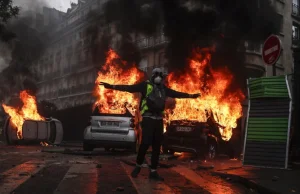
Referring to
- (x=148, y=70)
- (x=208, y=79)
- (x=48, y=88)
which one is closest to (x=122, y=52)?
(x=208, y=79)

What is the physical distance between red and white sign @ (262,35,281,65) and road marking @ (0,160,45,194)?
510 cm

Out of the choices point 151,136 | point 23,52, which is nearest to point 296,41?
point 23,52

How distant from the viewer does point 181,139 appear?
11.8m

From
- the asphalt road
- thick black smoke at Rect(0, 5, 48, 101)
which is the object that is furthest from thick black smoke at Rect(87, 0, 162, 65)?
the asphalt road

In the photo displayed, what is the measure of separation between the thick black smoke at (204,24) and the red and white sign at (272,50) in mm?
8995

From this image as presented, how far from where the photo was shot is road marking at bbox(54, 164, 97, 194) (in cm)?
552

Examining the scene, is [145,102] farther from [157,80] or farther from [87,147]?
[87,147]

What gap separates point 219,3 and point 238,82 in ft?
12.5

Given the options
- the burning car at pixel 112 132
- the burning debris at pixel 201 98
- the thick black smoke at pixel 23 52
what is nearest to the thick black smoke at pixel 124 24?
the burning debris at pixel 201 98

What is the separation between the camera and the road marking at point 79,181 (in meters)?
5.52

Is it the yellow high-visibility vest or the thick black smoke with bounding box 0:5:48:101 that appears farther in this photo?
the thick black smoke with bounding box 0:5:48:101

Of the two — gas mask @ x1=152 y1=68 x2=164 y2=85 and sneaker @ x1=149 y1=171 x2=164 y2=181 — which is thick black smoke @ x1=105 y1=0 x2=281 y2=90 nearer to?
gas mask @ x1=152 y1=68 x2=164 y2=85

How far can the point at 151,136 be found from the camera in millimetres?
6988

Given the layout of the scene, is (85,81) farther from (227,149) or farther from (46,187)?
(46,187)
